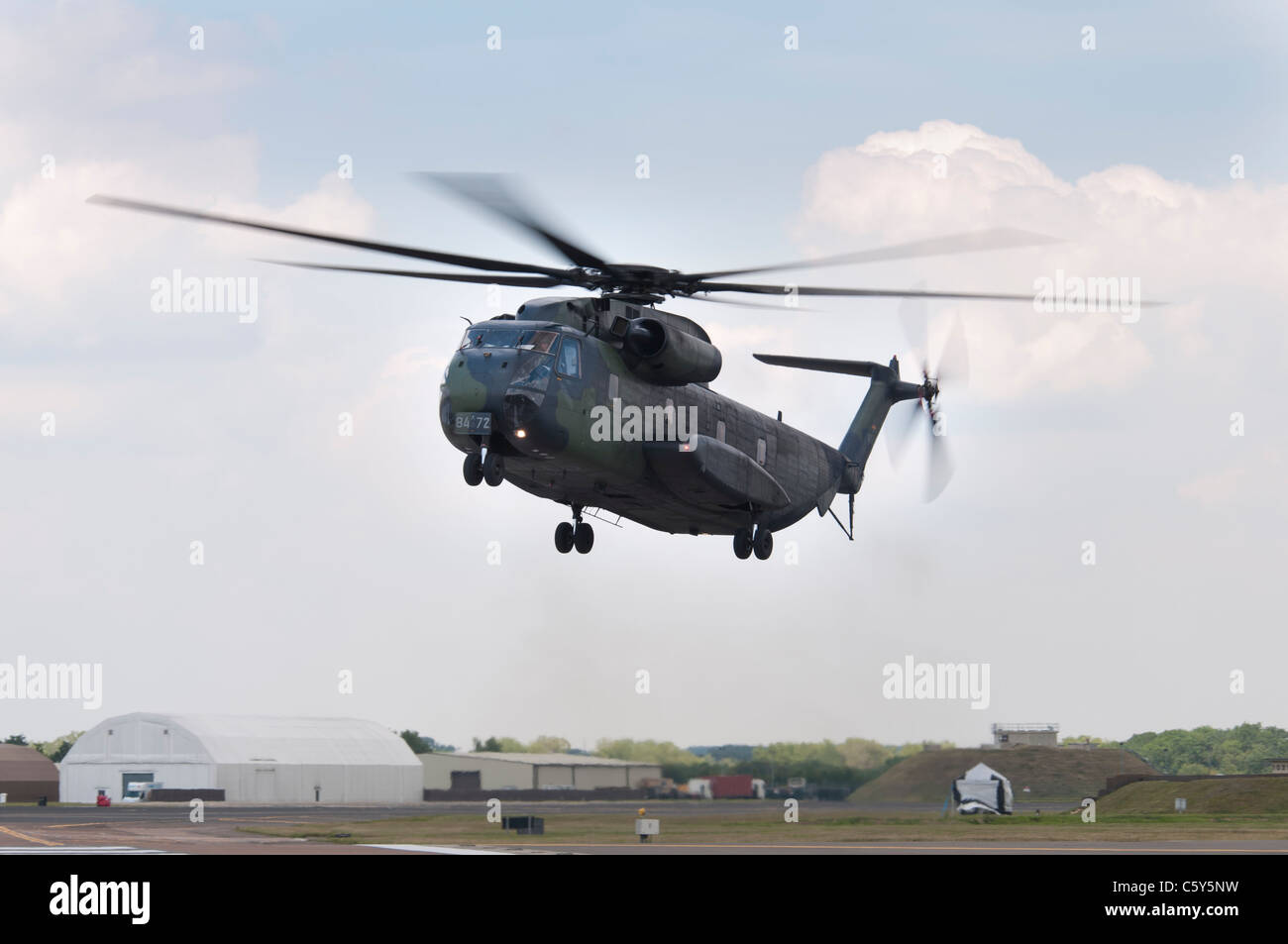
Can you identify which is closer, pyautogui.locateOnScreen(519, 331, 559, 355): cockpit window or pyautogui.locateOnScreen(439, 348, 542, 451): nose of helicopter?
pyautogui.locateOnScreen(439, 348, 542, 451): nose of helicopter

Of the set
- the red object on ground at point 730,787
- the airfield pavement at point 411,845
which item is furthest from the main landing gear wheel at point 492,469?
the red object on ground at point 730,787

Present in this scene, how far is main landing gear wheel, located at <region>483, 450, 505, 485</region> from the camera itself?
99.6ft

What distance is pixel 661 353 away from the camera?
1277 inches

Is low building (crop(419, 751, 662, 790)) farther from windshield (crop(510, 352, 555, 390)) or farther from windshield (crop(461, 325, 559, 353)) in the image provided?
windshield (crop(510, 352, 555, 390))

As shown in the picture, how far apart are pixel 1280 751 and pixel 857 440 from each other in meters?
51.6

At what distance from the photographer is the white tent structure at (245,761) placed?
78.4m

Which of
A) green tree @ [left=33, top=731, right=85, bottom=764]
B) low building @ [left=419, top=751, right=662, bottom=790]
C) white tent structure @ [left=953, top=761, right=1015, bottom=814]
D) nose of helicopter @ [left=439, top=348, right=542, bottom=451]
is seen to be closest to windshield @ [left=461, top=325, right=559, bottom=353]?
nose of helicopter @ [left=439, top=348, right=542, bottom=451]

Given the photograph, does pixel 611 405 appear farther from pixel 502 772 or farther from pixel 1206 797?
pixel 502 772

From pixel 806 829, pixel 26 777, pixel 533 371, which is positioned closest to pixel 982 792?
pixel 806 829

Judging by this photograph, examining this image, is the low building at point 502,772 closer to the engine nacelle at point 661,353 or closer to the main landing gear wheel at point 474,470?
the engine nacelle at point 661,353

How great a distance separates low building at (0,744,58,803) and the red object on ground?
1723 inches
